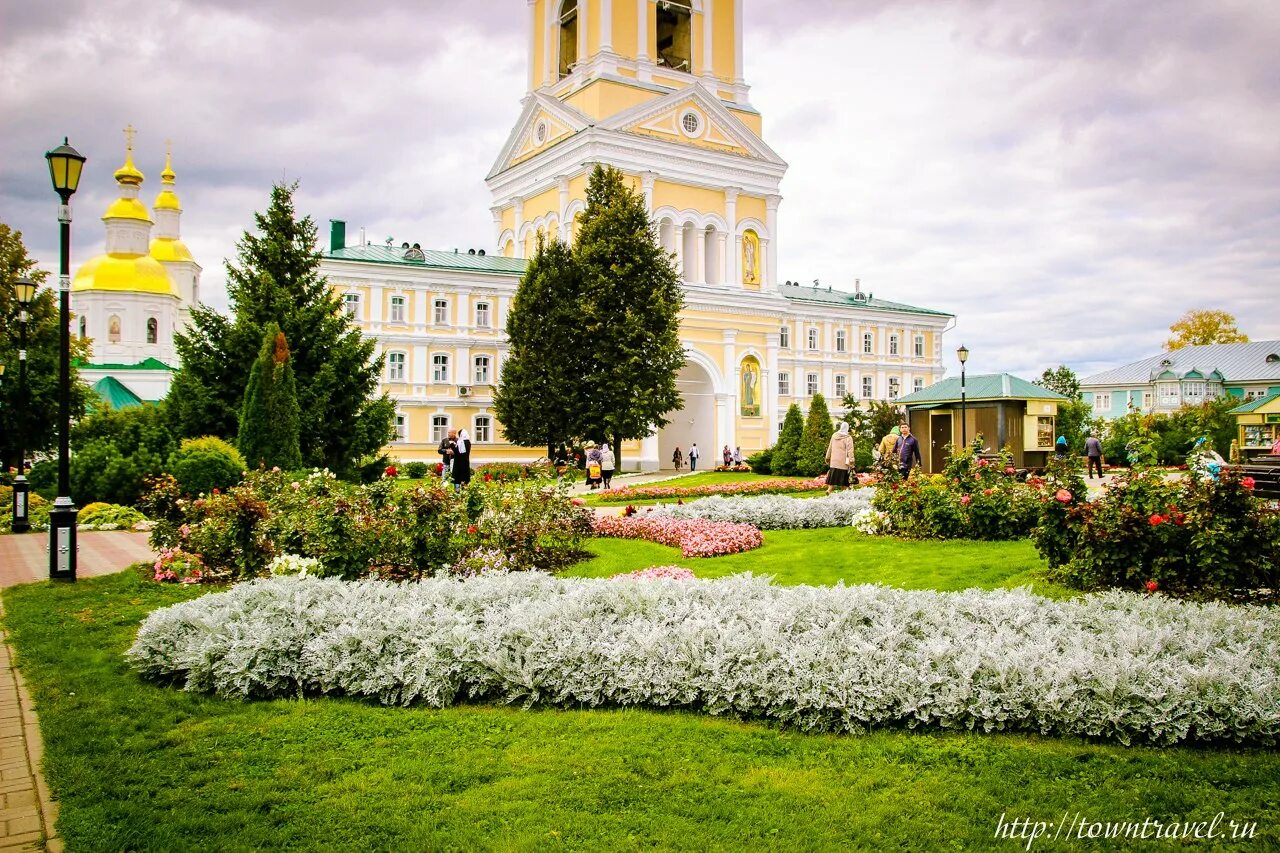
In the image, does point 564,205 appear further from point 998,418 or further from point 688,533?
point 688,533

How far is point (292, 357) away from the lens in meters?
23.1

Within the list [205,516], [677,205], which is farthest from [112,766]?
[677,205]

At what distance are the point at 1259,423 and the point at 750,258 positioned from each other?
75.1 feet

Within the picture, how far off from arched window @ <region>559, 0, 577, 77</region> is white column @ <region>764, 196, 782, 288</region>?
12119 mm

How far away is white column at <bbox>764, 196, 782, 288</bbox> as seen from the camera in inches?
1735

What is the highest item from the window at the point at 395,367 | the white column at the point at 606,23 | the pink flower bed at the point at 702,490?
the white column at the point at 606,23

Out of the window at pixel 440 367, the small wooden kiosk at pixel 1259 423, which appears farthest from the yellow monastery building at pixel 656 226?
the small wooden kiosk at pixel 1259 423

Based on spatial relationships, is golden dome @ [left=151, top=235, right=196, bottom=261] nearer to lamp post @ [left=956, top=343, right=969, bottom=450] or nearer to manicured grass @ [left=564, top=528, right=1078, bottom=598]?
lamp post @ [left=956, top=343, right=969, bottom=450]

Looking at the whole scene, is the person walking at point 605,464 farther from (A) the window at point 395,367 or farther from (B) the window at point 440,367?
(A) the window at point 395,367

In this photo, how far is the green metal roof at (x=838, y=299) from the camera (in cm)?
5732

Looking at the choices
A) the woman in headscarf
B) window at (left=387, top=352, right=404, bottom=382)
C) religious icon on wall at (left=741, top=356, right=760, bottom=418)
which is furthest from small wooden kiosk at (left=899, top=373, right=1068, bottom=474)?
window at (left=387, top=352, right=404, bottom=382)

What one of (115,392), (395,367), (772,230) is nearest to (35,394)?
(395,367)

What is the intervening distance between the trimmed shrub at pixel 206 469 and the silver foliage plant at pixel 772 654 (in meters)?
9.65

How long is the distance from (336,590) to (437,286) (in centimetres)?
3656
